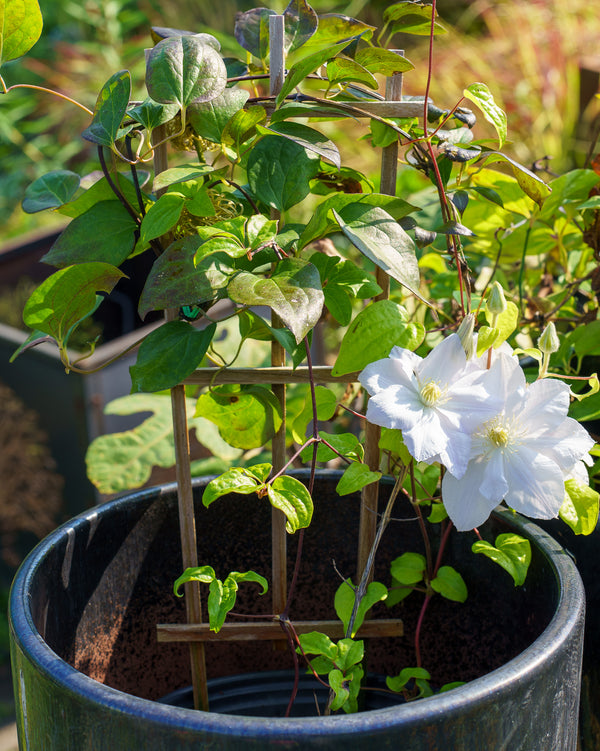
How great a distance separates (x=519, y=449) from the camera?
580 millimetres

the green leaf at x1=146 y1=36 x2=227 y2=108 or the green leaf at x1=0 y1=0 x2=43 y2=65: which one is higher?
the green leaf at x1=0 y1=0 x2=43 y2=65

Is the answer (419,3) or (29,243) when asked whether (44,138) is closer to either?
(29,243)

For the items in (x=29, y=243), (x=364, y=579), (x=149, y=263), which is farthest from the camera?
(x=29, y=243)

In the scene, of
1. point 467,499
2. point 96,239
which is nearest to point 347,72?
point 96,239

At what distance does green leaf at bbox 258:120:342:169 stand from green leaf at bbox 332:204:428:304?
41mm

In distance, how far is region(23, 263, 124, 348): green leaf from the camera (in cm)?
60

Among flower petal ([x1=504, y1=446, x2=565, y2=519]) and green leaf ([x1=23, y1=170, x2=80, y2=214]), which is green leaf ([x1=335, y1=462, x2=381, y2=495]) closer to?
flower petal ([x1=504, y1=446, x2=565, y2=519])

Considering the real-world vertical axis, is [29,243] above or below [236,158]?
below

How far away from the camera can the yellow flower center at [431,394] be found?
56 cm

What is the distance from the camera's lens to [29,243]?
246cm

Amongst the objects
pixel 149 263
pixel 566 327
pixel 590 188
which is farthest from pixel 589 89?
pixel 590 188

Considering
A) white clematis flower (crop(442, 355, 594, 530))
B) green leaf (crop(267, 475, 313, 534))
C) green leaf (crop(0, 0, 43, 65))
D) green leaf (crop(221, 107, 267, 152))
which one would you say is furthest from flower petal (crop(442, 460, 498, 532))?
green leaf (crop(0, 0, 43, 65))

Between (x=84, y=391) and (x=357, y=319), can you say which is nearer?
(x=357, y=319)

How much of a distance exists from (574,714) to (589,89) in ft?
10.6
